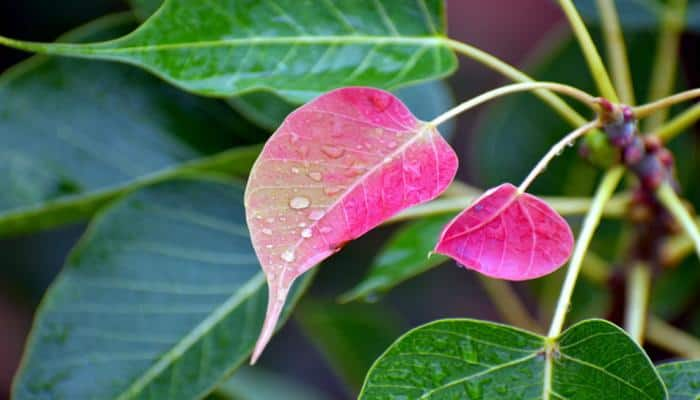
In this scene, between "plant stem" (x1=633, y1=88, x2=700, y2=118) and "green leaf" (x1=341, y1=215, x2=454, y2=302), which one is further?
"green leaf" (x1=341, y1=215, x2=454, y2=302)

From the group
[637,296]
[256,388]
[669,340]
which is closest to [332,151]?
[637,296]

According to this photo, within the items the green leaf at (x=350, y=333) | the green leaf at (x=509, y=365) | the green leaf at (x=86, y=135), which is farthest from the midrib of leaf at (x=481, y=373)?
the green leaf at (x=350, y=333)

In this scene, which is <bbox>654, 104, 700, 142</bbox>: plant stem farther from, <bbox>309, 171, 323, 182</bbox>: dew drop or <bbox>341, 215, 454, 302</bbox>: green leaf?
<bbox>309, 171, 323, 182</bbox>: dew drop

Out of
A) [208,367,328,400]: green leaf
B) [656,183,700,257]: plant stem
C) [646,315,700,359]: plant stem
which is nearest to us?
[656,183,700,257]: plant stem

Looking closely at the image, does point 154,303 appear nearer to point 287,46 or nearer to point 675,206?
point 287,46

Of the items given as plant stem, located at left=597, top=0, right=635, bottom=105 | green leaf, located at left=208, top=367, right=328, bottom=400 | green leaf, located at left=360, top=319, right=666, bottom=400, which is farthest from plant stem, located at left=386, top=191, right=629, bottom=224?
green leaf, located at left=208, top=367, right=328, bottom=400

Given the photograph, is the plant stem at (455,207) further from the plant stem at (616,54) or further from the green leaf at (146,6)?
the green leaf at (146,6)

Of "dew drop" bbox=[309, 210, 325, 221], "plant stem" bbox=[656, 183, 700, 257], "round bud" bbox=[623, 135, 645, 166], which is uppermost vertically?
"dew drop" bbox=[309, 210, 325, 221]
